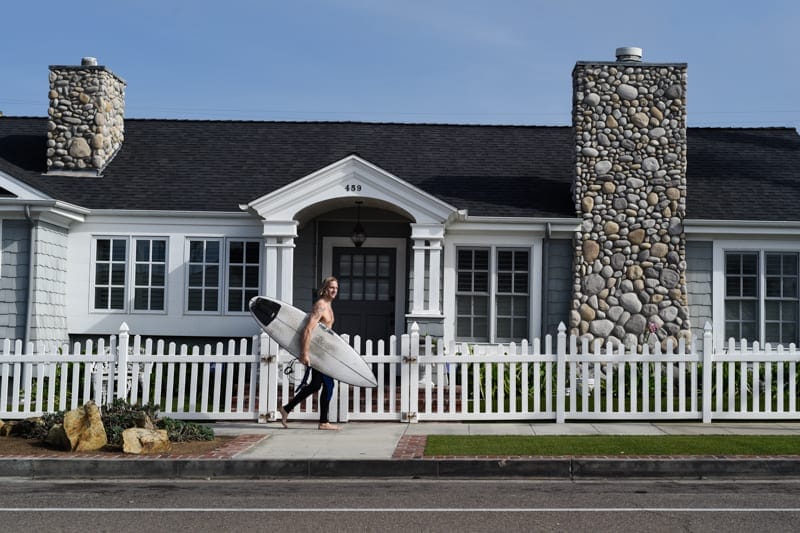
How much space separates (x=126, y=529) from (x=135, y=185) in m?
12.0

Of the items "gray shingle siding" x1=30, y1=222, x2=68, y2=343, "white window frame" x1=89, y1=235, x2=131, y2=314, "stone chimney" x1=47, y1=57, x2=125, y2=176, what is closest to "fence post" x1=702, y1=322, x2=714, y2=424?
"white window frame" x1=89, y1=235, x2=131, y2=314

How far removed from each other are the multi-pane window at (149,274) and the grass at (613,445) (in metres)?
7.79

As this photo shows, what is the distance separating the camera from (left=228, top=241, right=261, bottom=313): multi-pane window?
56.9 feet

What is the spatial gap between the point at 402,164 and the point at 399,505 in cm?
1191

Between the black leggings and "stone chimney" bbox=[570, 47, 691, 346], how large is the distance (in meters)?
5.94

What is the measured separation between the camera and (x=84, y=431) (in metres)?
10.3

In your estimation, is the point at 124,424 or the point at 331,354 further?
the point at 331,354

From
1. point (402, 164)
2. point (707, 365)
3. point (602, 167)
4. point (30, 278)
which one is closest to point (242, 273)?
point (30, 278)

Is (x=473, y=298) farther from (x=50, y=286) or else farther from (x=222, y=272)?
(x=50, y=286)

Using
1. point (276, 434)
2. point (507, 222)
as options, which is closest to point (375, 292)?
point (507, 222)

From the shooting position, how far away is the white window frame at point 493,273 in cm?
1708

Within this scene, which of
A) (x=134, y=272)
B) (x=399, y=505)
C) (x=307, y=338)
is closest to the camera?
(x=399, y=505)

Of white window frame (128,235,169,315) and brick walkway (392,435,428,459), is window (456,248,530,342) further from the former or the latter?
brick walkway (392,435,428,459)

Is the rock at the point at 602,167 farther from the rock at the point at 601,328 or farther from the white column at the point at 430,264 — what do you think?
the white column at the point at 430,264
